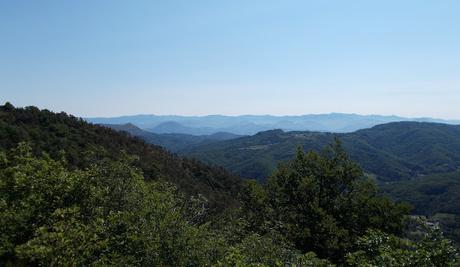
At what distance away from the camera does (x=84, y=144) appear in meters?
96.7

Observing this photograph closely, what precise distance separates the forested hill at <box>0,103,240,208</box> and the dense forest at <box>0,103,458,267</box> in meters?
37.3

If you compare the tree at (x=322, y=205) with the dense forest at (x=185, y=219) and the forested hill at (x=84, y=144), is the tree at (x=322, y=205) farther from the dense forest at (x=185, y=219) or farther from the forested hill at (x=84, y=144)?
the forested hill at (x=84, y=144)

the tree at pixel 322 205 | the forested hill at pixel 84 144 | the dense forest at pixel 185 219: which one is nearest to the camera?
the dense forest at pixel 185 219

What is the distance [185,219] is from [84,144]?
81743 millimetres

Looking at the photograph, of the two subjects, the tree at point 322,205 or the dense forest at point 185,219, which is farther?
the tree at point 322,205

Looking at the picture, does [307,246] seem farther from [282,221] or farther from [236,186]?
[236,186]

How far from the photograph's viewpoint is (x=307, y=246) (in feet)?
121

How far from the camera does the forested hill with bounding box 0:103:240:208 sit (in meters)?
80.9

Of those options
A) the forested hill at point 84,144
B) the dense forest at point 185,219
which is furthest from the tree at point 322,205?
the forested hill at point 84,144

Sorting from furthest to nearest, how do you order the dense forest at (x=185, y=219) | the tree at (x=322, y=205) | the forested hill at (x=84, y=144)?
the forested hill at (x=84, y=144), the tree at (x=322, y=205), the dense forest at (x=185, y=219)

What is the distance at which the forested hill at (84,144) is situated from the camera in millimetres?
80875

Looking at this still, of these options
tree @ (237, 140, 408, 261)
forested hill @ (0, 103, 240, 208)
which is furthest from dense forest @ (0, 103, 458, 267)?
forested hill @ (0, 103, 240, 208)

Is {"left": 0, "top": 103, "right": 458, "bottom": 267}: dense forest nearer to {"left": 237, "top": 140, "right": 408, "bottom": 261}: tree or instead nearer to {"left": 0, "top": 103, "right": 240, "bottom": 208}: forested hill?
{"left": 237, "top": 140, "right": 408, "bottom": 261}: tree

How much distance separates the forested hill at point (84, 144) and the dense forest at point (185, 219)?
37.3 m
